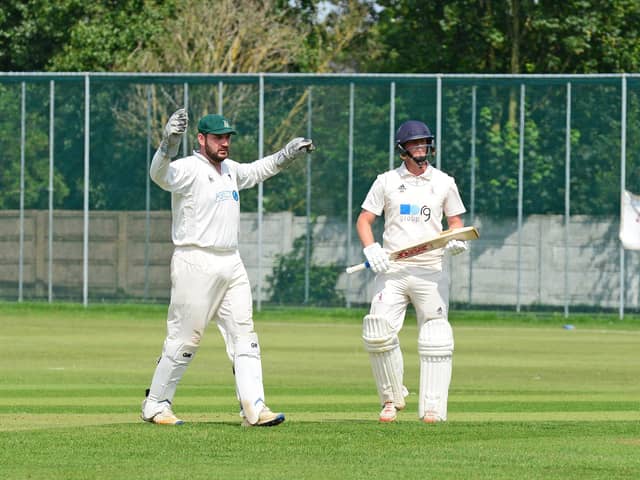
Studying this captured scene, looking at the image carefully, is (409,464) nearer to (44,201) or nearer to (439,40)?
(44,201)

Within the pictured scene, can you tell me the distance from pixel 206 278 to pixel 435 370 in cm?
175

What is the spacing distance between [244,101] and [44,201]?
4.19 m

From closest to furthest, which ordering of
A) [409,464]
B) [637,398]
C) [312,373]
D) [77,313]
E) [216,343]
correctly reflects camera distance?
[409,464]
[637,398]
[312,373]
[216,343]
[77,313]

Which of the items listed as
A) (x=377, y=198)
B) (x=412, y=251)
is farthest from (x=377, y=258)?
(x=377, y=198)

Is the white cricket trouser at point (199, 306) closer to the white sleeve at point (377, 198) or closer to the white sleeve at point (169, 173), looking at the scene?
the white sleeve at point (169, 173)

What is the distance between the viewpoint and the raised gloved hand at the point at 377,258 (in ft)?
37.5

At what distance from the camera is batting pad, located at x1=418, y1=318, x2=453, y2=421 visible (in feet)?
37.5

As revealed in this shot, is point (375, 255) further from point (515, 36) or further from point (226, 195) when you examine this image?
point (515, 36)

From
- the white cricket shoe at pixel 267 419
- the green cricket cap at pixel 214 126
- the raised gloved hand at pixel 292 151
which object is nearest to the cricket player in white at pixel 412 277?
the raised gloved hand at pixel 292 151

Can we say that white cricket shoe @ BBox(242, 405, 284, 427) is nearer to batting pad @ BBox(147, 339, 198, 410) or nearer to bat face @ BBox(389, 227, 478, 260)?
batting pad @ BBox(147, 339, 198, 410)

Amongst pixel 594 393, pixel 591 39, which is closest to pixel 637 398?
pixel 594 393

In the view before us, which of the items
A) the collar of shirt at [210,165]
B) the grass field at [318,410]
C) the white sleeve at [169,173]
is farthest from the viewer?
the collar of shirt at [210,165]

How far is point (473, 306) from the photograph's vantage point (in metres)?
30.5

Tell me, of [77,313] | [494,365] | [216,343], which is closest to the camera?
[494,365]
